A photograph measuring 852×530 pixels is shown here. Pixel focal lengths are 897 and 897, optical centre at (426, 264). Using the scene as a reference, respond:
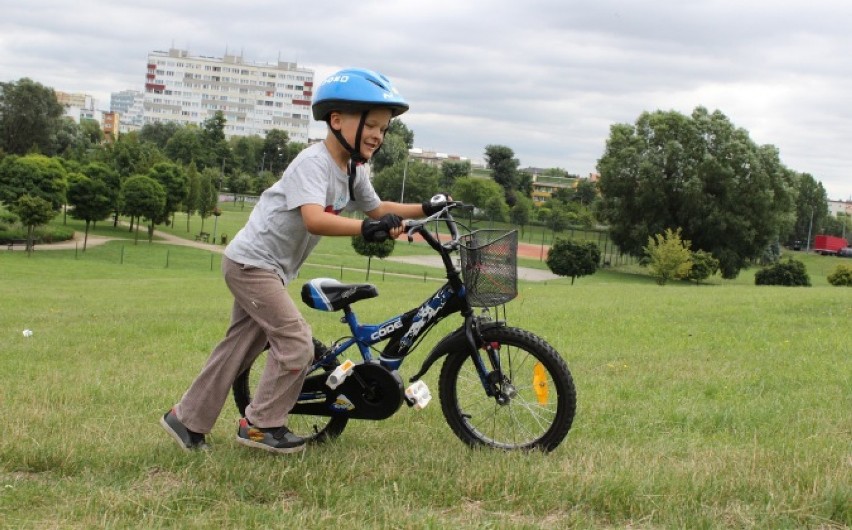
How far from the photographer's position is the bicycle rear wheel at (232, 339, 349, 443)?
218 inches

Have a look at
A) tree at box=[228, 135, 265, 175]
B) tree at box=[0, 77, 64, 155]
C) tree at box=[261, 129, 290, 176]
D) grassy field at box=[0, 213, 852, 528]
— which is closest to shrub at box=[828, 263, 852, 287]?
grassy field at box=[0, 213, 852, 528]

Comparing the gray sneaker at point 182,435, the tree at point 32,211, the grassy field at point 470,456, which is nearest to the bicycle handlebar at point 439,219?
the grassy field at point 470,456

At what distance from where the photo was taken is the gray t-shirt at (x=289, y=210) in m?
4.84

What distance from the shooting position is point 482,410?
5.32 m

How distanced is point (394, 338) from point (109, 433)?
1924mm

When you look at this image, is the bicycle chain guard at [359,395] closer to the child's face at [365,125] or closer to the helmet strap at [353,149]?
the helmet strap at [353,149]

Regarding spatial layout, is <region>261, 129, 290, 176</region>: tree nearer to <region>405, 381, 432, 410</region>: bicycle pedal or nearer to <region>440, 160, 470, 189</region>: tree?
<region>440, 160, 470, 189</region>: tree

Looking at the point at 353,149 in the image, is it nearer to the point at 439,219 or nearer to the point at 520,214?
the point at 439,219

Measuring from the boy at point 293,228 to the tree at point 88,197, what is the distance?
196 feet

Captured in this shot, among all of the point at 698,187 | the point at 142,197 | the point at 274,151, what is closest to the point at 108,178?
the point at 142,197

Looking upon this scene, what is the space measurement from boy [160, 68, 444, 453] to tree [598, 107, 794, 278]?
61.2 m

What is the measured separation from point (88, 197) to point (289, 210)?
198 feet

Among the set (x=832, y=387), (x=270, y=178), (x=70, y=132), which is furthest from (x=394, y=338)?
(x=270, y=178)

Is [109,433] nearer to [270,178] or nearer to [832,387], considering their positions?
[832,387]
